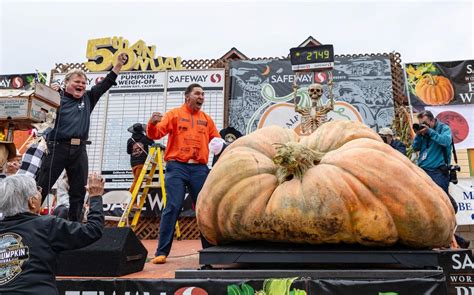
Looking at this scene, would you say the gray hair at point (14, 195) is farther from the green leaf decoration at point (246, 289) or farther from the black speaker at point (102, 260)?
the green leaf decoration at point (246, 289)

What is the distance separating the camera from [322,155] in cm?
229

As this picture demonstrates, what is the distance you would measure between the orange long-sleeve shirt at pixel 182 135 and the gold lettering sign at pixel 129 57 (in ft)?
14.5

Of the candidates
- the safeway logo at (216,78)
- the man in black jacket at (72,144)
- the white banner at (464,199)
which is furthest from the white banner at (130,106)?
the white banner at (464,199)

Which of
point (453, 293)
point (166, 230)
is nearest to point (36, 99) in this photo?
point (166, 230)

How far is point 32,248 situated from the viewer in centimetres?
187

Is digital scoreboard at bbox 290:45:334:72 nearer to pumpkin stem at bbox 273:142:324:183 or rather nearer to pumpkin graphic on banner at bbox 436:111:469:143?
pumpkin stem at bbox 273:142:324:183

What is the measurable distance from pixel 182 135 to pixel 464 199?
5.22 m

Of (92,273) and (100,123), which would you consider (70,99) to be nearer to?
(92,273)

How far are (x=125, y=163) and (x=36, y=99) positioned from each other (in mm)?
4714

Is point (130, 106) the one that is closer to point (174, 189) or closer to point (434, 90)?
point (174, 189)

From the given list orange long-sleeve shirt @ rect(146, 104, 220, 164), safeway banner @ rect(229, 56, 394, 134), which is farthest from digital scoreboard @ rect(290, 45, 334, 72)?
safeway banner @ rect(229, 56, 394, 134)

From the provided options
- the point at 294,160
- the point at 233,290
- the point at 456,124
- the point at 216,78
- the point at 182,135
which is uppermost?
the point at 216,78

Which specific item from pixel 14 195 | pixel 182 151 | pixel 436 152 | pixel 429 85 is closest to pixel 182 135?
pixel 182 151

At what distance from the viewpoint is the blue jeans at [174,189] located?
3.30 metres
